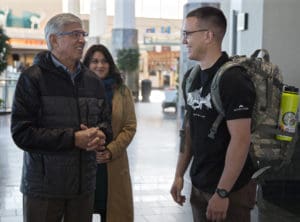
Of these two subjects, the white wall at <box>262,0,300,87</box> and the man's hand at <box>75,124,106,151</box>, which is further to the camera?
the white wall at <box>262,0,300,87</box>

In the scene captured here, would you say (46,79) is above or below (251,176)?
above

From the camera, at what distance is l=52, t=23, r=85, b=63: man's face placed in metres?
2.54

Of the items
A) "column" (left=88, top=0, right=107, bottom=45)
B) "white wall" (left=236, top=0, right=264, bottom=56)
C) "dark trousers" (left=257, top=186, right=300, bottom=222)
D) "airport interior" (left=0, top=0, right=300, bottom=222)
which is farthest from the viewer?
"column" (left=88, top=0, right=107, bottom=45)

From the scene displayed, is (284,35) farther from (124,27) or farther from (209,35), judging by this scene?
(124,27)

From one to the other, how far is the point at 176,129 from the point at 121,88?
8.96 meters

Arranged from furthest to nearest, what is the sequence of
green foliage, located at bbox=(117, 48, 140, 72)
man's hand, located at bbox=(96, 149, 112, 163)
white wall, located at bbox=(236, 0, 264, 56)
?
1. green foliage, located at bbox=(117, 48, 140, 72)
2. white wall, located at bbox=(236, 0, 264, 56)
3. man's hand, located at bbox=(96, 149, 112, 163)

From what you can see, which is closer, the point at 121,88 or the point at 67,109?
the point at 67,109

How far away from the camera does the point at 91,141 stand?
8.02 ft

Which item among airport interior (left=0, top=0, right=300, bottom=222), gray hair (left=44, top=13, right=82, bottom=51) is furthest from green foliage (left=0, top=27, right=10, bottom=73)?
gray hair (left=44, top=13, right=82, bottom=51)

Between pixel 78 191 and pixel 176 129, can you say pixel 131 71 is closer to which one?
pixel 176 129

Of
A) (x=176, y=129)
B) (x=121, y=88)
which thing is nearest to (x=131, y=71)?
(x=176, y=129)

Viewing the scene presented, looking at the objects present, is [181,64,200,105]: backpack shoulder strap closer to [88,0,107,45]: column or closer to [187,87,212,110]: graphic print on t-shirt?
[187,87,212,110]: graphic print on t-shirt

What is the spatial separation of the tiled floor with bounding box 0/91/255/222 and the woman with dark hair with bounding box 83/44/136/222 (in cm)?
124

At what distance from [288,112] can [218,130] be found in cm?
43
